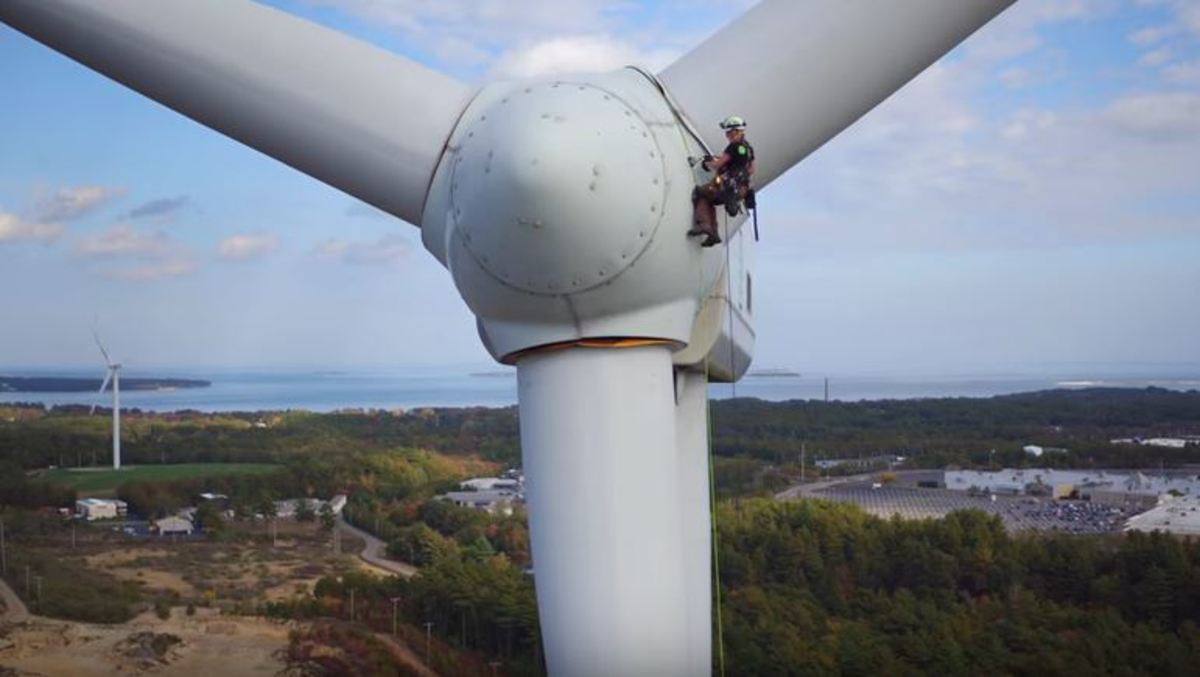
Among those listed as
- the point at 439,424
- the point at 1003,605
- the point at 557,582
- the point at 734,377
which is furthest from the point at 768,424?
the point at 557,582

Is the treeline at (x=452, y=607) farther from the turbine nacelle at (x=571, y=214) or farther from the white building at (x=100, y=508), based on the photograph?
the turbine nacelle at (x=571, y=214)

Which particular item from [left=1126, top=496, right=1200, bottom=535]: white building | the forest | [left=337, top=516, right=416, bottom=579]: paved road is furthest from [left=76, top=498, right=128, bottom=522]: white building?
[left=1126, top=496, right=1200, bottom=535]: white building

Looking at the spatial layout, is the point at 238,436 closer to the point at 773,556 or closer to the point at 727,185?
the point at 773,556

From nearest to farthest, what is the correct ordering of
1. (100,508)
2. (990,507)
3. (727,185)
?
(727,185) → (100,508) → (990,507)

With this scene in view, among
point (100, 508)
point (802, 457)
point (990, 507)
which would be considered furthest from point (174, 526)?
point (990, 507)

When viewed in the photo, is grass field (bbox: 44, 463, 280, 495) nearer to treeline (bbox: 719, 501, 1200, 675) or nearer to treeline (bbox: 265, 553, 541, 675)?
treeline (bbox: 265, 553, 541, 675)

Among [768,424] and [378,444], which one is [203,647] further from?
[768,424]

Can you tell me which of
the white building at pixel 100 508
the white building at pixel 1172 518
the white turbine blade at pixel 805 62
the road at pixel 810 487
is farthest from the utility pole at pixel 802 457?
the white turbine blade at pixel 805 62
